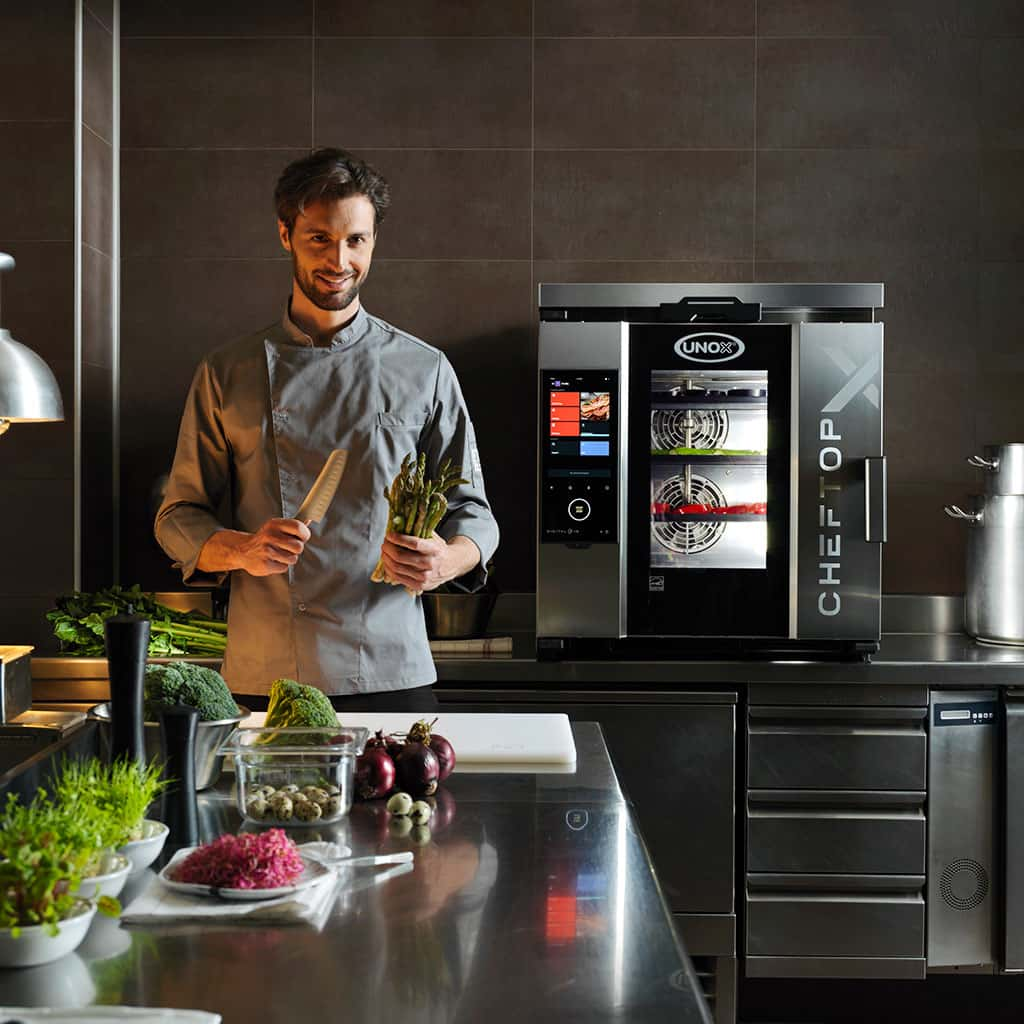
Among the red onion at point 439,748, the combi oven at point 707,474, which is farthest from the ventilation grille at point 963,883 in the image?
the red onion at point 439,748

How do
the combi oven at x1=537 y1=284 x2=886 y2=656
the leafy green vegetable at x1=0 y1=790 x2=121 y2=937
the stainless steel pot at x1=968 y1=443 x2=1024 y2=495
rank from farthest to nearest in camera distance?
the stainless steel pot at x1=968 y1=443 x2=1024 y2=495 < the combi oven at x1=537 y1=284 x2=886 y2=656 < the leafy green vegetable at x1=0 y1=790 x2=121 y2=937

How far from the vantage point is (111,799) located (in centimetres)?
118

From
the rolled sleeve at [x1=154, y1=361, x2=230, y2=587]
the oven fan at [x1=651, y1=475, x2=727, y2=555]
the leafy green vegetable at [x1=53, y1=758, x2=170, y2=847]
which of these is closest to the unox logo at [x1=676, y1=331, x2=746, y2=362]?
the oven fan at [x1=651, y1=475, x2=727, y2=555]

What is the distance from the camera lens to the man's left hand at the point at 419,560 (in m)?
2.19

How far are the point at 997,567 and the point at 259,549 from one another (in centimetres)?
217

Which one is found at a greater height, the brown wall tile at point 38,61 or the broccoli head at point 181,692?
the brown wall tile at point 38,61

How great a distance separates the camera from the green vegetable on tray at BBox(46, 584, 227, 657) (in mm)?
3133

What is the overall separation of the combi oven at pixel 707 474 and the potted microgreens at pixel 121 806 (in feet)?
6.73

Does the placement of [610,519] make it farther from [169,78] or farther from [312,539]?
[169,78]

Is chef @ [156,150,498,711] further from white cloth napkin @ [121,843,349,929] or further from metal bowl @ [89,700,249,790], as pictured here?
white cloth napkin @ [121,843,349,929]

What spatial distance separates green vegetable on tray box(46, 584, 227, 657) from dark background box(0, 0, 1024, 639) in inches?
18.3

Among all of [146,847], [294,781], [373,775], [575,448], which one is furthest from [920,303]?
[146,847]

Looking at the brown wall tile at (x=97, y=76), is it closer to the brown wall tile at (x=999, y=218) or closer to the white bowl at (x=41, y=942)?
the brown wall tile at (x=999, y=218)

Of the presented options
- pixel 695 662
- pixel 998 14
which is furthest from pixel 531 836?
pixel 998 14
